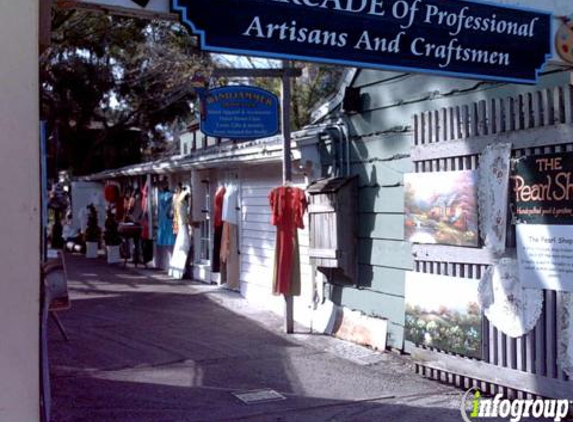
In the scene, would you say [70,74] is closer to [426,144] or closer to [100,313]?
[100,313]

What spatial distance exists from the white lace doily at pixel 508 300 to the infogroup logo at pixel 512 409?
56 centimetres

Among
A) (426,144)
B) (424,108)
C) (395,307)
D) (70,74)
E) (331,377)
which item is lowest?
(331,377)

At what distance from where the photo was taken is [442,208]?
640 centimetres

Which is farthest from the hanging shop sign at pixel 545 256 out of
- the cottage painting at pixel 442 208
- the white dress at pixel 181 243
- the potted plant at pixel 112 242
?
the potted plant at pixel 112 242

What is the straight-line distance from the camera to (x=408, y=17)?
15.9ft

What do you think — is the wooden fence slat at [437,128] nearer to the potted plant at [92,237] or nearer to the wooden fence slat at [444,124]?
the wooden fence slat at [444,124]

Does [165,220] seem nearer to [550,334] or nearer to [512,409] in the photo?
[512,409]

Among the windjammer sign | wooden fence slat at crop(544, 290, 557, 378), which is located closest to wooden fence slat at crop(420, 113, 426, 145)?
the windjammer sign

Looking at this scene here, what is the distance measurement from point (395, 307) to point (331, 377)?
1.34 metres

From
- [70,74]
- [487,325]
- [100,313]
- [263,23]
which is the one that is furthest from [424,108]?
[70,74]

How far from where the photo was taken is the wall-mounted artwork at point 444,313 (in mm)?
6086

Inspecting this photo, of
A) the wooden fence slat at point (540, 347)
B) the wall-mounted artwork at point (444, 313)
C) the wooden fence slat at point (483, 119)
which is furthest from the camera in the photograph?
the wall-mounted artwork at point (444, 313)

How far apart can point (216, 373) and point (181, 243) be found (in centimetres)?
815

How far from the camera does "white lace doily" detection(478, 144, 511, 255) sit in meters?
5.77
